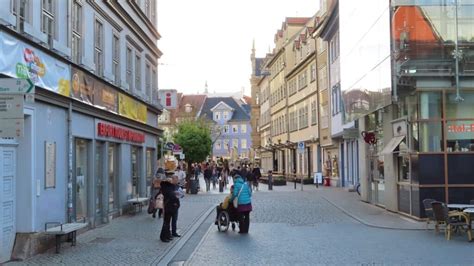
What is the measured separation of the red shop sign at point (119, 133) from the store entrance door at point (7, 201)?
5.99m

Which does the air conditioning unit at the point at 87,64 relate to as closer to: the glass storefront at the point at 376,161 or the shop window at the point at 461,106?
the shop window at the point at 461,106

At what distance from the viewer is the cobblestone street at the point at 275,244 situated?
11781 millimetres

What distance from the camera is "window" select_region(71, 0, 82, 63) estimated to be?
15867mm

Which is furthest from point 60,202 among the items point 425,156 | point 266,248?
point 425,156

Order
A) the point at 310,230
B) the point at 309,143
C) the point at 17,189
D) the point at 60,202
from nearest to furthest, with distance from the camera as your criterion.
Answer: the point at 17,189 < the point at 60,202 < the point at 310,230 < the point at 309,143

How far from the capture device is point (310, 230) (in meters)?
17.0

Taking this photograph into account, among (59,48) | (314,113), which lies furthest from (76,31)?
(314,113)

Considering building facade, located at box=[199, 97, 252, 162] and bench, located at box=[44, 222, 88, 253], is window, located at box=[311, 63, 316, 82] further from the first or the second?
building facade, located at box=[199, 97, 252, 162]

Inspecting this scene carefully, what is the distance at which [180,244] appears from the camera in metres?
14.3

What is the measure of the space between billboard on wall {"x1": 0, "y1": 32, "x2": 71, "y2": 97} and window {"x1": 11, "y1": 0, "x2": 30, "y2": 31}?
50 cm

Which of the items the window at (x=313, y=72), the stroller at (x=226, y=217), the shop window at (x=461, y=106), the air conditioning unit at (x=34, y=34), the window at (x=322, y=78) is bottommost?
the stroller at (x=226, y=217)

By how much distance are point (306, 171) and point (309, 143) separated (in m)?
3.62

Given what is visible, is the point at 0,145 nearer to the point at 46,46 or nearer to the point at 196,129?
the point at 46,46

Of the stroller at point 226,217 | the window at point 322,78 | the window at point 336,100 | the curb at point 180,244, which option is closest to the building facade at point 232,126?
the window at point 322,78
